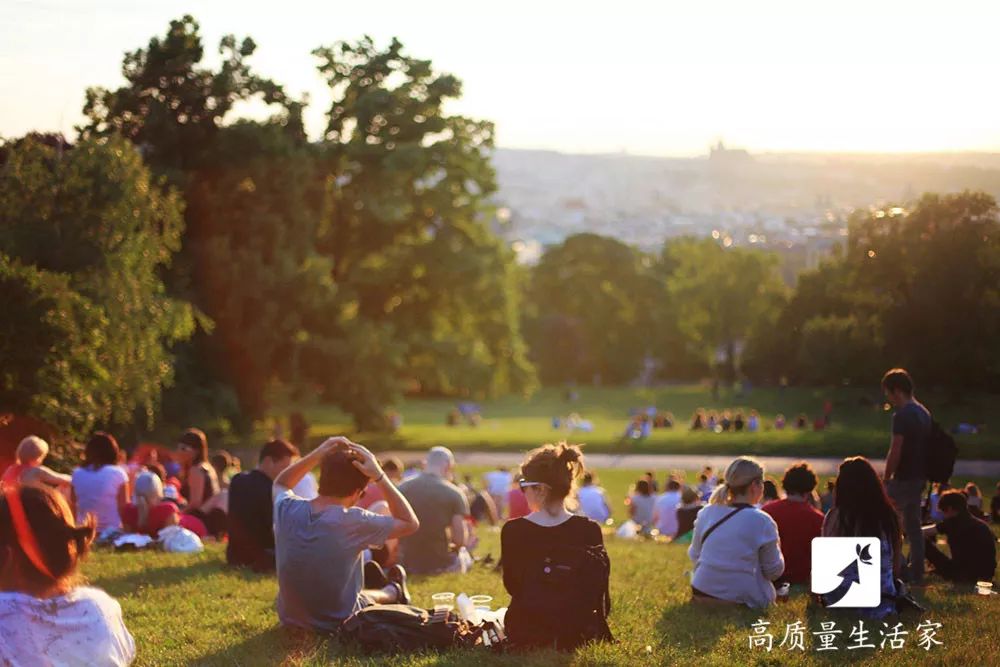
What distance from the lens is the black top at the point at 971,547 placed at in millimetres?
10242

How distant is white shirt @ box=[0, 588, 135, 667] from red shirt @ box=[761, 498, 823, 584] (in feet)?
21.4

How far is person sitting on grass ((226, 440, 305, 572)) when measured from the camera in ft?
34.1

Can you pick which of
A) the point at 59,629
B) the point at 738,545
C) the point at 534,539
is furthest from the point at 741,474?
the point at 59,629

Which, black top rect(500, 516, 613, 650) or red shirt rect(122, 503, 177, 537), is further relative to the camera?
red shirt rect(122, 503, 177, 537)

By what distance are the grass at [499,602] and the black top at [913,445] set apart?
104 cm

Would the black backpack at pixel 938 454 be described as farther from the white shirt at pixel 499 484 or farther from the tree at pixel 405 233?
the tree at pixel 405 233

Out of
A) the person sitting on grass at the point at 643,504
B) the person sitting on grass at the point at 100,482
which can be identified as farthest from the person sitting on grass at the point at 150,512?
the person sitting on grass at the point at 643,504

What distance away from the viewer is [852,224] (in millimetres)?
20625

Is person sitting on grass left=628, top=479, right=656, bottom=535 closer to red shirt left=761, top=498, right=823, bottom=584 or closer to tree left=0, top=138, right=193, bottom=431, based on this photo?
red shirt left=761, top=498, right=823, bottom=584

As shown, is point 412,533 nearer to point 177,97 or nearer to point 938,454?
point 938,454

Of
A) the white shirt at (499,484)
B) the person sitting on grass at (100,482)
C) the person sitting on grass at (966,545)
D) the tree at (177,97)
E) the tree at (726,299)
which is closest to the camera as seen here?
the person sitting on grass at (966,545)

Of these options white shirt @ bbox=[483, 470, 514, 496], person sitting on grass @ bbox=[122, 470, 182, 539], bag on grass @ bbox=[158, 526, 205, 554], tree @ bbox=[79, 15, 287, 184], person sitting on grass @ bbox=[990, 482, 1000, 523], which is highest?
tree @ bbox=[79, 15, 287, 184]

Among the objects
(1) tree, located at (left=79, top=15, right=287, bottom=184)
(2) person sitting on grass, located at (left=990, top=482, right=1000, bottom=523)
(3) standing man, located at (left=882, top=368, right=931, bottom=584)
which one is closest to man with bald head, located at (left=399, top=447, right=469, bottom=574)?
(3) standing man, located at (left=882, top=368, right=931, bottom=584)

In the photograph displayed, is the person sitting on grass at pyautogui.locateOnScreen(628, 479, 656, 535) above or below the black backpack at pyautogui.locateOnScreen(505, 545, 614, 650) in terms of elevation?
below
